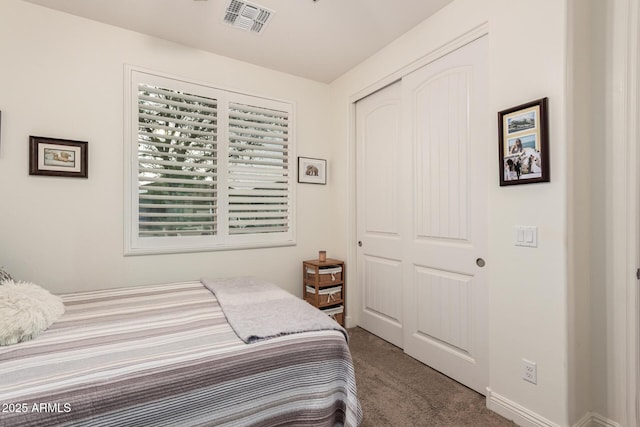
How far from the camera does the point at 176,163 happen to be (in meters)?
2.56

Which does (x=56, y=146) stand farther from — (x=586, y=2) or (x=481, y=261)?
(x=586, y=2)

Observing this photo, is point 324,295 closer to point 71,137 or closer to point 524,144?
point 524,144

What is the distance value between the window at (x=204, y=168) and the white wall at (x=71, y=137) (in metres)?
0.11

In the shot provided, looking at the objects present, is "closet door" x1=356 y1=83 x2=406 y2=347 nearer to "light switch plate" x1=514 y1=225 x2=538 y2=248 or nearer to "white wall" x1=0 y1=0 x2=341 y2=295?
"light switch plate" x1=514 y1=225 x2=538 y2=248

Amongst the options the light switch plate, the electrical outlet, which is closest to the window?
the light switch plate

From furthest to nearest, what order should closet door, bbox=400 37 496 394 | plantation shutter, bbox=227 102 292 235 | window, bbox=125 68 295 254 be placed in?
plantation shutter, bbox=227 102 292 235 < window, bbox=125 68 295 254 < closet door, bbox=400 37 496 394

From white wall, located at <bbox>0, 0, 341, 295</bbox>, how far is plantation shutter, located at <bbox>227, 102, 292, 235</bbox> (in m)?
0.42

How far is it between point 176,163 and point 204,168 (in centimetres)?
23

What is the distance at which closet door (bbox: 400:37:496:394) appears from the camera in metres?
1.97

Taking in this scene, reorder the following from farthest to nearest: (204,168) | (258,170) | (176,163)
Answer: (258,170), (204,168), (176,163)

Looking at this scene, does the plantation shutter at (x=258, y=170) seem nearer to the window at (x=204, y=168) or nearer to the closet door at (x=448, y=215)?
the window at (x=204, y=168)

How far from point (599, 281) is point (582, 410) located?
2.26 feet

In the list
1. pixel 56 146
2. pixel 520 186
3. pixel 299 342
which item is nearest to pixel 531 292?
pixel 520 186

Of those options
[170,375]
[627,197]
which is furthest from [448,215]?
[170,375]
